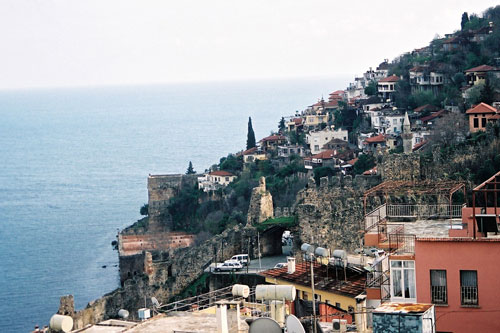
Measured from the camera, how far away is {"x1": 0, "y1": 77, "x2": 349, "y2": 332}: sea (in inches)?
2288

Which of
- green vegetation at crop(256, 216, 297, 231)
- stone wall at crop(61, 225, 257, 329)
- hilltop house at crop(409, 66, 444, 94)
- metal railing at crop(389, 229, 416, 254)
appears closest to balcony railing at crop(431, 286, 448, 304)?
metal railing at crop(389, 229, 416, 254)

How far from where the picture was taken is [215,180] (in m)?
70.3

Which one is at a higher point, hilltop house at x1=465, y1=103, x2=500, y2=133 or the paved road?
hilltop house at x1=465, y1=103, x2=500, y2=133

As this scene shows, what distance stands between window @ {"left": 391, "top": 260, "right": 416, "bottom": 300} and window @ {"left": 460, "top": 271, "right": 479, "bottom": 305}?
66cm

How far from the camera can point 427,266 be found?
1446cm

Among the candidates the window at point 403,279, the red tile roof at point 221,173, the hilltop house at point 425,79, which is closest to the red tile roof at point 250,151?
the red tile roof at point 221,173

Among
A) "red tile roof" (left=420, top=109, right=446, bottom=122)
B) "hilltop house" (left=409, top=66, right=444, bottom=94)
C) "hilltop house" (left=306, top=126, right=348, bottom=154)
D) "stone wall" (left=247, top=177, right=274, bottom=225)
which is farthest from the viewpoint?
"hilltop house" (left=306, top=126, right=348, bottom=154)

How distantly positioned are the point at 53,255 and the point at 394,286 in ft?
183

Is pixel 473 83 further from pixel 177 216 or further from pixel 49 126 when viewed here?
pixel 49 126

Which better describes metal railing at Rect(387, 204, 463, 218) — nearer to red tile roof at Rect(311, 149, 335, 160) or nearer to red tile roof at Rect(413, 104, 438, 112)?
red tile roof at Rect(413, 104, 438, 112)

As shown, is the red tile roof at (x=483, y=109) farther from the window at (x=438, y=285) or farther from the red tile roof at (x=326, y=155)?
the window at (x=438, y=285)

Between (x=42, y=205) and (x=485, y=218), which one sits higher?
(x=485, y=218)

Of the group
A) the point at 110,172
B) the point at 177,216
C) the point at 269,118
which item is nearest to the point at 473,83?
the point at 177,216

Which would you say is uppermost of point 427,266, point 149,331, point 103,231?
point 427,266
